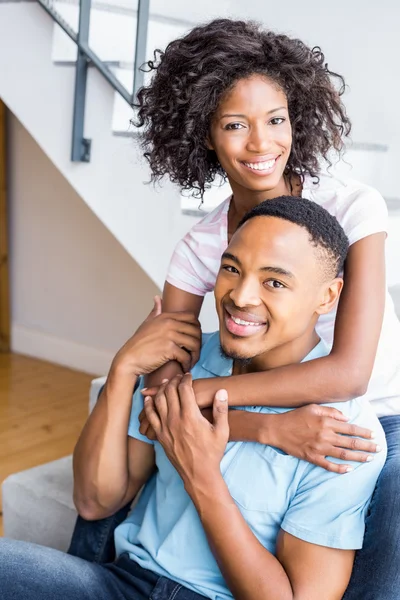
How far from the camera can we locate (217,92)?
1586 millimetres

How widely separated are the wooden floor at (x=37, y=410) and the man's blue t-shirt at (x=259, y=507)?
173 cm

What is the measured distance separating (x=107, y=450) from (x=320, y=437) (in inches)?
17.2

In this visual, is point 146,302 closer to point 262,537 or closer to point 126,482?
point 126,482

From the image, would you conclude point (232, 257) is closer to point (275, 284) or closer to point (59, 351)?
point (275, 284)

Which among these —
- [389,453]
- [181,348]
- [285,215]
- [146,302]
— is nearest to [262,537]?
[389,453]

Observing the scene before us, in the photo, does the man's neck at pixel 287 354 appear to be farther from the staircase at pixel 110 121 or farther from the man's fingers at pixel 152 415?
the staircase at pixel 110 121

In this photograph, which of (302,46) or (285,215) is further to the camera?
(302,46)

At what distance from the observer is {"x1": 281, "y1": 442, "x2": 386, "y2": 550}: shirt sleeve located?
1183 millimetres

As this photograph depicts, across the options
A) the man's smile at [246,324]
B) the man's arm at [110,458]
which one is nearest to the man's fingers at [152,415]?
the man's arm at [110,458]

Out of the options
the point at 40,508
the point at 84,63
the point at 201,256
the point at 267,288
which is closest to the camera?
the point at 267,288

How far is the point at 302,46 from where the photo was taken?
1671 mm

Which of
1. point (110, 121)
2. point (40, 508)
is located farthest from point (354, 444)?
point (110, 121)

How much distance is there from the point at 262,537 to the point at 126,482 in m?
0.35

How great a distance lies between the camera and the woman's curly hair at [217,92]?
157 centimetres
